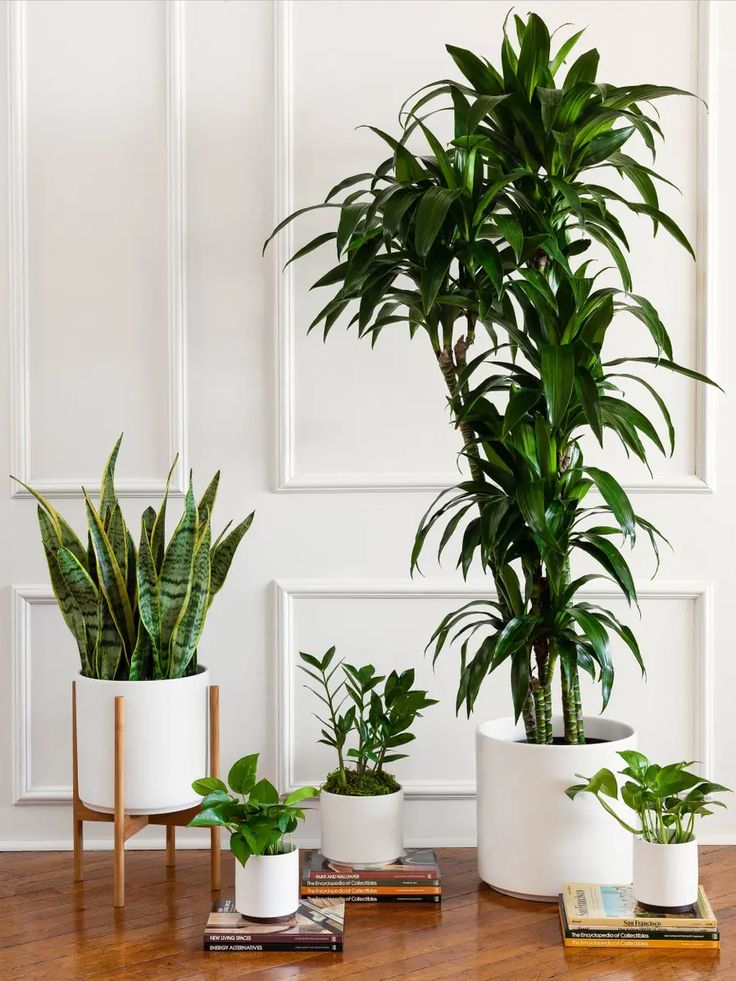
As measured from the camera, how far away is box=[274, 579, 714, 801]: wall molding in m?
2.51

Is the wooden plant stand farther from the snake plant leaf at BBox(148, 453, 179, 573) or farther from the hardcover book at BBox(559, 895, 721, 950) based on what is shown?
the hardcover book at BBox(559, 895, 721, 950)

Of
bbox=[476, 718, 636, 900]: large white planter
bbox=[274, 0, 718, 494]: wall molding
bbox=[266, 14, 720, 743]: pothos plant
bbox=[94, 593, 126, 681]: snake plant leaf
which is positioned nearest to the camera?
bbox=[266, 14, 720, 743]: pothos plant

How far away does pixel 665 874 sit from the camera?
1902 mm

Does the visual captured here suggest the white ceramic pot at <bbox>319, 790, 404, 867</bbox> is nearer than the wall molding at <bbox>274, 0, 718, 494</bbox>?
Yes

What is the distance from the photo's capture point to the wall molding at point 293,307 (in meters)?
2.48

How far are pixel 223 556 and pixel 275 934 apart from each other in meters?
0.77

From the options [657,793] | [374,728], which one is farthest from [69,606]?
[657,793]

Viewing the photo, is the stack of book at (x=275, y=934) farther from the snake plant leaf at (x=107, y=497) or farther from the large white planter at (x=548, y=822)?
the snake plant leaf at (x=107, y=497)

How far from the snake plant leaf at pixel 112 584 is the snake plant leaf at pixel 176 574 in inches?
3.2

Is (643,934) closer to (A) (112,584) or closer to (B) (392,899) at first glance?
(B) (392,899)

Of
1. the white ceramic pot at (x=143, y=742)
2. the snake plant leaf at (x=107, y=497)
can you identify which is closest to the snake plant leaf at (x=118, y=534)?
the snake plant leaf at (x=107, y=497)

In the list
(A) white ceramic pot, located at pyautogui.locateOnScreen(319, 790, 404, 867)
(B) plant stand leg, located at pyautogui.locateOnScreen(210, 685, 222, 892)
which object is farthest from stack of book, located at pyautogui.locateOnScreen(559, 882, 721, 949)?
(B) plant stand leg, located at pyautogui.locateOnScreen(210, 685, 222, 892)

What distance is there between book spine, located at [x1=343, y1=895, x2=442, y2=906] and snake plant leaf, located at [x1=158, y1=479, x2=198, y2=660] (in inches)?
25.2

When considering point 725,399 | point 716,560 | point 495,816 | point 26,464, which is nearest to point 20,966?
point 495,816
